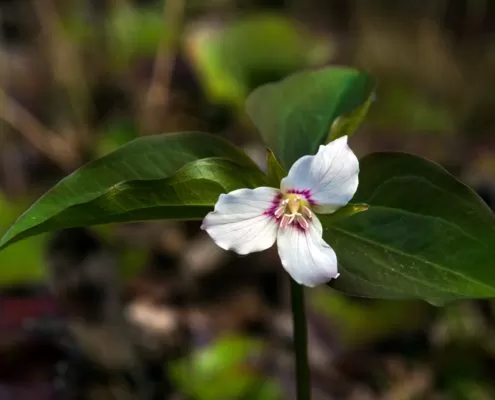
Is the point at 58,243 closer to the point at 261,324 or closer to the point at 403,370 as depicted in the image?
the point at 261,324

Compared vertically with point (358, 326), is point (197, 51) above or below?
above

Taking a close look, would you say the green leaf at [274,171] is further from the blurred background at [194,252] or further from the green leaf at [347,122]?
the blurred background at [194,252]

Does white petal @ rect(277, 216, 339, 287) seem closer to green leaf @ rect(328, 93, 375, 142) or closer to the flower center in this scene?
the flower center

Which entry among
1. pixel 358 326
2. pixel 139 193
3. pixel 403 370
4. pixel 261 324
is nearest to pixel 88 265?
pixel 261 324

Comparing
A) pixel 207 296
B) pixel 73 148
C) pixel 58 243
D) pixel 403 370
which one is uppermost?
pixel 73 148

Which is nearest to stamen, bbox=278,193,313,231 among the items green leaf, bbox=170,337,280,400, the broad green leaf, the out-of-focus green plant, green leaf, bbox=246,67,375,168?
green leaf, bbox=246,67,375,168

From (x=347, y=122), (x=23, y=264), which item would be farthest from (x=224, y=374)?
(x=347, y=122)
